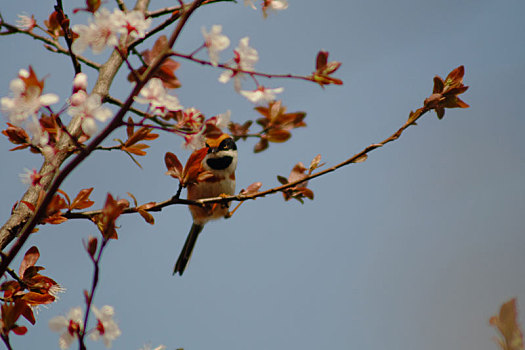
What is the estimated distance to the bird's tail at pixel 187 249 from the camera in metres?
3.11

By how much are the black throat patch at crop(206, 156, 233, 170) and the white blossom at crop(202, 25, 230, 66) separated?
1.78 metres

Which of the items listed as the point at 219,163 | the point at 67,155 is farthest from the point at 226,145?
the point at 67,155

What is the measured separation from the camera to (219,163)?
2.72 meters

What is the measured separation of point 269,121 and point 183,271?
6.57 ft

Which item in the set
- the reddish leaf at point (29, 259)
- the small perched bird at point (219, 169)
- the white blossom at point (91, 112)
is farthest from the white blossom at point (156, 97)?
the small perched bird at point (219, 169)

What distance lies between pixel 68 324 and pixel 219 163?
1.86 m

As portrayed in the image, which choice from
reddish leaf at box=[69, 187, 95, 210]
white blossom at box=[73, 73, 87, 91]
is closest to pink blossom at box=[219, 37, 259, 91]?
white blossom at box=[73, 73, 87, 91]

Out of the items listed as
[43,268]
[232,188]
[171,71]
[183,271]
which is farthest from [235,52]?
[183,271]

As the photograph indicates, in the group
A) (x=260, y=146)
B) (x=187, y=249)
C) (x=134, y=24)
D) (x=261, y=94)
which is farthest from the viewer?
(x=187, y=249)

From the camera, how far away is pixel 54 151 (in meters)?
1.17

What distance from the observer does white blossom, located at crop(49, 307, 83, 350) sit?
90 centimetres

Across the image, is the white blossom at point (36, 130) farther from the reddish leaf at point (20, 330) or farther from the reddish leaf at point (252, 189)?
the reddish leaf at point (252, 189)

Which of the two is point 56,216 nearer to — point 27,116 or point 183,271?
point 27,116

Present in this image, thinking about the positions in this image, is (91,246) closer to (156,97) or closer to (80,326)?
(80,326)
